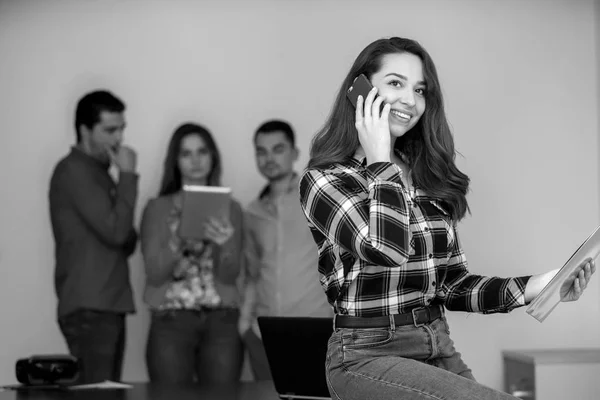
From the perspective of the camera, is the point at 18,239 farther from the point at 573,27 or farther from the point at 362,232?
the point at 362,232

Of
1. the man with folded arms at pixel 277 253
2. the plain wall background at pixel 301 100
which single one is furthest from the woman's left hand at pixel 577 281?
the plain wall background at pixel 301 100

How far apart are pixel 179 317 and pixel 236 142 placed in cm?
162

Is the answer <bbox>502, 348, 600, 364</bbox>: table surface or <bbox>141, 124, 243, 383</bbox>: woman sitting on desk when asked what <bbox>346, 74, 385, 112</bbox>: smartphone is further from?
<bbox>502, 348, 600, 364</bbox>: table surface

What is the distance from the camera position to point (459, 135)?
5605 millimetres

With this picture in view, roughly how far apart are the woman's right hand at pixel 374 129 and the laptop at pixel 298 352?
52 cm

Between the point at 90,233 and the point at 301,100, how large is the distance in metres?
1.80

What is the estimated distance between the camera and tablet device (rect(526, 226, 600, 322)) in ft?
5.48

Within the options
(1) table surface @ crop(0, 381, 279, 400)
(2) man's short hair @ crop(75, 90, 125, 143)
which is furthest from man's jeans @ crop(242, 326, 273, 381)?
(1) table surface @ crop(0, 381, 279, 400)

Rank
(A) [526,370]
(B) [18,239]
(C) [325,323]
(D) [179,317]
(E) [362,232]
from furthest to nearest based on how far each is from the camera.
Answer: (B) [18,239]
(A) [526,370]
(D) [179,317]
(C) [325,323]
(E) [362,232]

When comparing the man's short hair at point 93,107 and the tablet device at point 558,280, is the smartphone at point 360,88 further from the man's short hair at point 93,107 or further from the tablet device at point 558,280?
the man's short hair at point 93,107

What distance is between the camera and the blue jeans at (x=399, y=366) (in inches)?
60.9

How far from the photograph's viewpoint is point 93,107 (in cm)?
454

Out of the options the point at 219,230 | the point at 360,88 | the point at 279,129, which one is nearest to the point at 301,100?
the point at 279,129

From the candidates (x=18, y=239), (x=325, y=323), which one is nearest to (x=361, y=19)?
(x=18, y=239)
